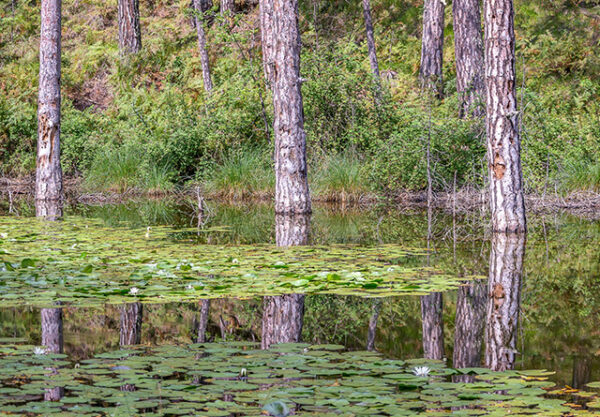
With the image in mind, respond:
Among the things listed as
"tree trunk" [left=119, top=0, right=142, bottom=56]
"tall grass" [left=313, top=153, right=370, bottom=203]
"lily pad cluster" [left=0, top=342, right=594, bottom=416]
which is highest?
"tree trunk" [left=119, top=0, right=142, bottom=56]

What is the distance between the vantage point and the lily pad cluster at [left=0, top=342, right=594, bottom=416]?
3.69 meters

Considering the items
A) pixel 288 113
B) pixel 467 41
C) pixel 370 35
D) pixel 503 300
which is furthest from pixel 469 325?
pixel 370 35

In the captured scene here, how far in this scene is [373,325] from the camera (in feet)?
18.9

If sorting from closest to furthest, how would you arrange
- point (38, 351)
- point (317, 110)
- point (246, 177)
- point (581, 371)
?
1. point (581, 371)
2. point (38, 351)
3. point (317, 110)
4. point (246, 177)

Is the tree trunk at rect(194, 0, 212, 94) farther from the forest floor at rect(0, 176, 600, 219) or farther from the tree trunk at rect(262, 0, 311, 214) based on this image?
the tree trunk at rect(262, 0, 311, 214)

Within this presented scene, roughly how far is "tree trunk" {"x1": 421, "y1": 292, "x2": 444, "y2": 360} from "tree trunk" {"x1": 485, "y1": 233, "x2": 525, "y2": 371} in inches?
11.5

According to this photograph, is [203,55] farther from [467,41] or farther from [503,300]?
[503,300]

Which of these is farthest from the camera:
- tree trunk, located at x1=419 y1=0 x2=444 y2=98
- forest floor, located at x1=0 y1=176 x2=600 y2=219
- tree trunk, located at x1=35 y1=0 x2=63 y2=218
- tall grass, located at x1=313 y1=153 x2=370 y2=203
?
tree trunk, located at x1=419 y1=0 x2=444 y2=98

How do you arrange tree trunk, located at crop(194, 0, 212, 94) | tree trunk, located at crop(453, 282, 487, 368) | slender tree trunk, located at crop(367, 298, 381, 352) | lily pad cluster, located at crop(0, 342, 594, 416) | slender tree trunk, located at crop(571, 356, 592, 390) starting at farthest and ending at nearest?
tree trunk, located at crop(194, 0, 212, 94), slender tree trunk, located at crop(367, 298, 381, 352), tree trunk, located at crop(453, 282, 487, 368), slender tree trunk, located at crop(571, 356, 592, 390), lily pad cluster, located at crop(0, 342, 594, 416)

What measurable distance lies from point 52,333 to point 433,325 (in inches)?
99.0

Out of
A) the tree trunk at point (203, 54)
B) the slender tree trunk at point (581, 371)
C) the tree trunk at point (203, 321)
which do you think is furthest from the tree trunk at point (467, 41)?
the slender tree trunk at point (581, 371)

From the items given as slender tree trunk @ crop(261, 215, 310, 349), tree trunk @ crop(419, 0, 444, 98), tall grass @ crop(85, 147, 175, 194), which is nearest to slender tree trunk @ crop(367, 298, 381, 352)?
slender tree trunk @ crop(261, 215, 310, 349)

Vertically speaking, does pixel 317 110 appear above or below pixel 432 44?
below

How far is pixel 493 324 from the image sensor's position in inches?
226
